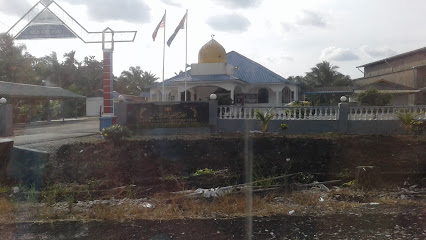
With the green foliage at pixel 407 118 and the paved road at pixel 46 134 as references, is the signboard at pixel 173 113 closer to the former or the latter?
the paved road at pixel 46 134

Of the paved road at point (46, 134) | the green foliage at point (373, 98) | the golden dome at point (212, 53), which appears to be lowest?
the paved road at point (46, 134)

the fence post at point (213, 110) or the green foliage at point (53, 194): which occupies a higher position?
the fence post at point (213, 110)

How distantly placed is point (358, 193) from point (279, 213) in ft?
7.50

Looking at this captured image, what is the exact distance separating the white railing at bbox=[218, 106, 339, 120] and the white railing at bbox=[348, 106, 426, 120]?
2.02 feet

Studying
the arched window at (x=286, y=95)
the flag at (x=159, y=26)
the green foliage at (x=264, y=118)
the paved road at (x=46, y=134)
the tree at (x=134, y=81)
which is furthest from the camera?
the tree at (x=134, y=81)

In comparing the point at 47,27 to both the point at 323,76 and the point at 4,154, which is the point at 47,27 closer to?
the point at 4,154

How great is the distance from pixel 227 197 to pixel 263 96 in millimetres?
18767

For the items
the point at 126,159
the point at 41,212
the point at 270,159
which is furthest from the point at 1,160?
the point at 270,159

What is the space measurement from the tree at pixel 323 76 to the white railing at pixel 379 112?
3587 centimetres

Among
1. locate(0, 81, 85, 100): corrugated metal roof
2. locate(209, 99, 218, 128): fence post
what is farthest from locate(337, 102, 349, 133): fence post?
locate(0, 81, 85, 100): corrugated metal roof

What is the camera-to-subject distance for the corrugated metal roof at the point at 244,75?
2263 cm

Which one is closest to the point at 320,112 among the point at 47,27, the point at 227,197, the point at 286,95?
the point at 227,197

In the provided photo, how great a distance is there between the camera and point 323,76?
49.0 meters

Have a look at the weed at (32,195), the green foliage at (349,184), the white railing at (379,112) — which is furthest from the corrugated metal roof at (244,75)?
the weed at (32,195)
